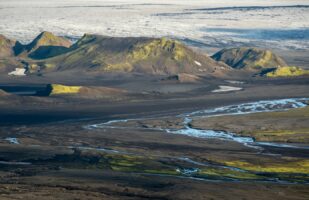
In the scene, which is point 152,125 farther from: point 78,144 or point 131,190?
point 131,190

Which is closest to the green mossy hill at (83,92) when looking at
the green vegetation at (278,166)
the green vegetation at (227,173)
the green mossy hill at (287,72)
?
the green mossy hill at (287,72)

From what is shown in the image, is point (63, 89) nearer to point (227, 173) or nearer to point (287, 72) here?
point (287, 72)

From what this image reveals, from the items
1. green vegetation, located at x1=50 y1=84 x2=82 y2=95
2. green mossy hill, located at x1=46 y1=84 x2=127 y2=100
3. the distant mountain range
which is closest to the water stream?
green mossy hill, located at x1=46 y1=84 x2=127 y2=100

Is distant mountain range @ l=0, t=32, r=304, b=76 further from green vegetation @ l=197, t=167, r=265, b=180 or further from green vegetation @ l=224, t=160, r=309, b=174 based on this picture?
green vegetation @ l=197, t=167, r=265, b=180

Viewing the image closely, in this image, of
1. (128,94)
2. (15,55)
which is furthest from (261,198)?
(15,55)

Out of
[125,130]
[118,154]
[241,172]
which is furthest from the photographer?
[125,130]

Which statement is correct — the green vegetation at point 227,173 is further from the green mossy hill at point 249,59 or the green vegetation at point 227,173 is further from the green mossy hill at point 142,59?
the green mossy hill at point 249,59
